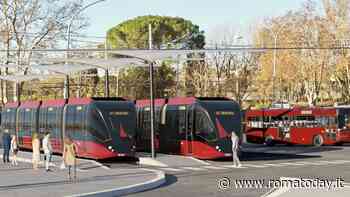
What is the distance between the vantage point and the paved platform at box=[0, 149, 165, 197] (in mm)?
18062

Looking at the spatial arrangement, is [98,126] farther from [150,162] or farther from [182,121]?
[182,121]

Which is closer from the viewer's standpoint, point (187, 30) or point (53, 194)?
point (53, 194)

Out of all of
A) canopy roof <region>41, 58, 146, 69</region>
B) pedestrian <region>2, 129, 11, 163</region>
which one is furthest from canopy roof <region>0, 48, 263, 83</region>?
pedestrian <region>2, 129, 11, 163</region>

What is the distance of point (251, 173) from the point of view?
2553 cm

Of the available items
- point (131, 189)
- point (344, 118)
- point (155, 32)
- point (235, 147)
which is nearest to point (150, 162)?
point (235, 147)

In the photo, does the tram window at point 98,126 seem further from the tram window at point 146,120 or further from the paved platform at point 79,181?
the tram window at point 146,120

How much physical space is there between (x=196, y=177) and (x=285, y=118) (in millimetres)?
23205

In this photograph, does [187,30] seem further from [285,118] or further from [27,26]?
[285,118]

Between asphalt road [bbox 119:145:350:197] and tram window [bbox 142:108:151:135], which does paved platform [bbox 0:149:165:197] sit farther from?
tram window [bbox 142:108:151:135]

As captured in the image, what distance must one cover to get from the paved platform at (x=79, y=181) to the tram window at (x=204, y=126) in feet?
19.8

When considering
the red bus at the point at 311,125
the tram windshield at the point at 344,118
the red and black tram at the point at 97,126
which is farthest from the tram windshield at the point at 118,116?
Answer: the tram windshield at the point at 344,118

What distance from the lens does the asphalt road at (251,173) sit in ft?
62.6

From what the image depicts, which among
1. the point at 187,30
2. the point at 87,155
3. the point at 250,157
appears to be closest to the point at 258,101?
the point at 187,30

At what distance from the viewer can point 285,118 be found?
46.2 meters
